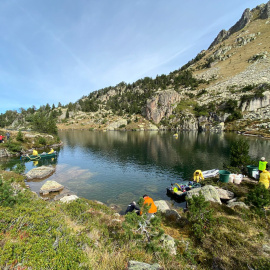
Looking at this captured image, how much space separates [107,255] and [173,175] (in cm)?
2805

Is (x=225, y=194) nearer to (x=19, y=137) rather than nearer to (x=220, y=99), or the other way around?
(x=19, y=137)

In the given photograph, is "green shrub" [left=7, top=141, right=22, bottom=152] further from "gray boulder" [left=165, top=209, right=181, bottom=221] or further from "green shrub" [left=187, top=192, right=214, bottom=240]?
"green shrub" [left=187, top=192, right=214, bottom=240]

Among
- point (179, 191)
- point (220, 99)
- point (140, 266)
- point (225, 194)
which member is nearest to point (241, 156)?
point (225, 194)

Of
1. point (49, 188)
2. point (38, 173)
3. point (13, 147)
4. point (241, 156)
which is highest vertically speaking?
point (13, 147)

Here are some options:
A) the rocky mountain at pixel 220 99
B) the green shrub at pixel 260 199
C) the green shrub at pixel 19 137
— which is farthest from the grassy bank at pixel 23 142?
the rocky mountain at pixel 220 99

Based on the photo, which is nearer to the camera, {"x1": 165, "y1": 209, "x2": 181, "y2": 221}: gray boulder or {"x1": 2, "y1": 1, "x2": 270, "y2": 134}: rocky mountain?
{"x1": 165, "y1": 209, "x2": 181, "y2": 221}: gray boulder

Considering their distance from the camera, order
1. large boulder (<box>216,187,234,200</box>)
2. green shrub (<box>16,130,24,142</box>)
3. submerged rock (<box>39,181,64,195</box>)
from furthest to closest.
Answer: green shrub (<box>16,130,24,142</box>) → submerged rock (<box>39,181,64,195</box>) → large boulder (<box>216,187,234,200</box>)

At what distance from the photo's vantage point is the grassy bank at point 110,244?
4566 mm

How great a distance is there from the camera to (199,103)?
6063 inches

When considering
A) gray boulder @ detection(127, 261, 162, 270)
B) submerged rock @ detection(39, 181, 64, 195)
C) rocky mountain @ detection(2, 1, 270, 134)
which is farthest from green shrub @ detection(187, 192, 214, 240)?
rocky mountain @ detection(2, 1, 270, 134)

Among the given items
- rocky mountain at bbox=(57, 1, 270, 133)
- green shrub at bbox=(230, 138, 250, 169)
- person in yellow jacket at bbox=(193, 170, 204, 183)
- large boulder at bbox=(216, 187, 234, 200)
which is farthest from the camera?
rocky mountain at bbox=(57, 1, 270, 133)

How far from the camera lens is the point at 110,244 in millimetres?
7281

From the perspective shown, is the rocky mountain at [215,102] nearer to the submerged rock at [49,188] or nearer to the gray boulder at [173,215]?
the gray boulder at [173,215]

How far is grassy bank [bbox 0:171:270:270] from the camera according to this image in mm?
4566
